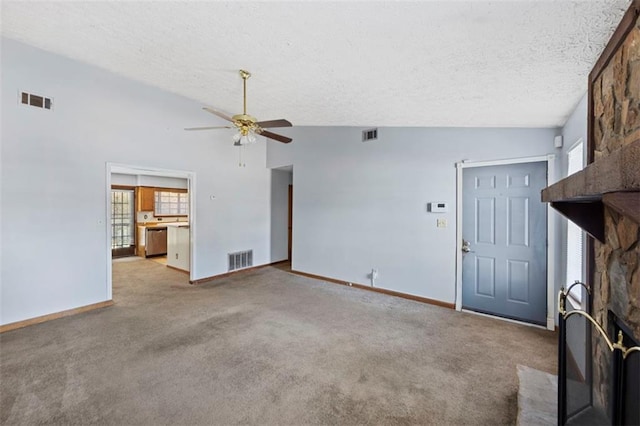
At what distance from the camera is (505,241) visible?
3.35 metres

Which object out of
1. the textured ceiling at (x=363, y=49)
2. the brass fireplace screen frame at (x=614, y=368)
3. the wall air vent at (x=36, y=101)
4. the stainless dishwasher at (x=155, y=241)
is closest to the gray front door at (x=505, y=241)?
the textured ceiling at (x=363, y=49)

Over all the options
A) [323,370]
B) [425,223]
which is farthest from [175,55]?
[425,223]

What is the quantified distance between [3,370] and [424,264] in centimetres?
455

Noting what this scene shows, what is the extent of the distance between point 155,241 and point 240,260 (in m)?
3.22

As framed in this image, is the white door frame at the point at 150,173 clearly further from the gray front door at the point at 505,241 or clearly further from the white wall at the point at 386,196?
the gray front door at the point at 505,241

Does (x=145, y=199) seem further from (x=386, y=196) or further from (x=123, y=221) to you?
(x=386, y=196)

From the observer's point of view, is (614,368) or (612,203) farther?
(614,368)

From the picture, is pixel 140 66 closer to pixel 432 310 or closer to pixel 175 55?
pixel 175 55

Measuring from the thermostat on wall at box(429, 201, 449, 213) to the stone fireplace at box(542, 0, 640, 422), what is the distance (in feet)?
6.22

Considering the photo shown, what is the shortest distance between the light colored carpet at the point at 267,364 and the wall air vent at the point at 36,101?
101 inches

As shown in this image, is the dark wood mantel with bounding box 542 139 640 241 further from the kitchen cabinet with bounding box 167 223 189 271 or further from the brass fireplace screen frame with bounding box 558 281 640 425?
the kitchen cabinet with bounding box 167 223 189 271

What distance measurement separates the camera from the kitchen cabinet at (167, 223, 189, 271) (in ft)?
18.4

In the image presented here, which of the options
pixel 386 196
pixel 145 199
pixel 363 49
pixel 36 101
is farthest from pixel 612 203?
pixel 145 199

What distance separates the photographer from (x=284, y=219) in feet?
22.0
